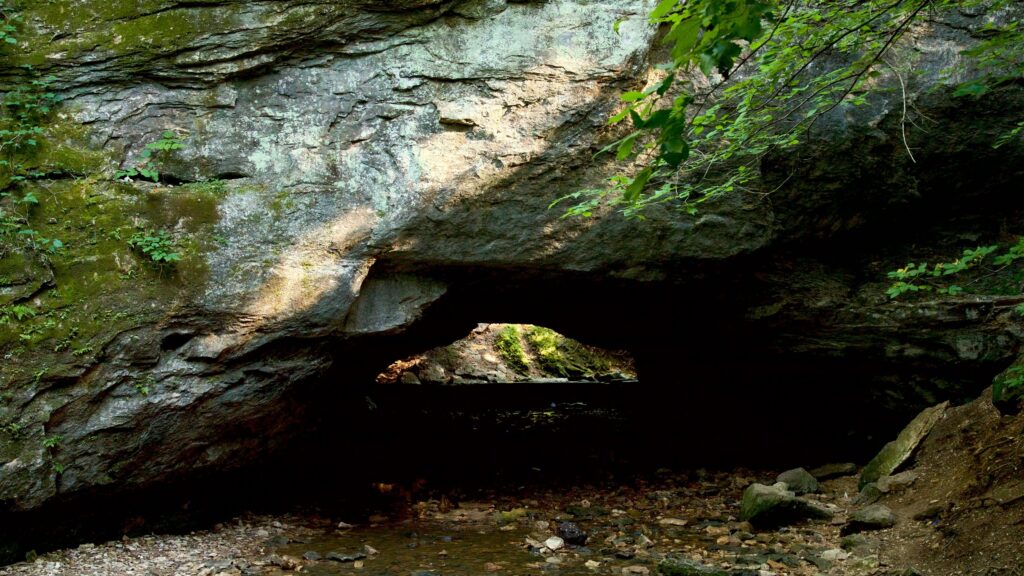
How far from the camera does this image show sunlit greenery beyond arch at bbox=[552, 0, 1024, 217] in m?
1.85

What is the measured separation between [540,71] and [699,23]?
3.56 m

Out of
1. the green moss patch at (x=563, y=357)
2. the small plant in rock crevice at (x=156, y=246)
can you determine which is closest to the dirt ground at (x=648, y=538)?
the small plant in rock crevice at (x=156, y=246)

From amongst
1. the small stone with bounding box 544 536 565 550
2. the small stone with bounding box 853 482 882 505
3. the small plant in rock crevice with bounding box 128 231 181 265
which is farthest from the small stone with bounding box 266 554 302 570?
the small stone with bounding box 853 482 882 505

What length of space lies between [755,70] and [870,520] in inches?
133

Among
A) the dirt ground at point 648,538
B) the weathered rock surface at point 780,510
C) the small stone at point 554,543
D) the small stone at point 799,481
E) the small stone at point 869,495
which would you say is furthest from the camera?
the small stone at point 799,481

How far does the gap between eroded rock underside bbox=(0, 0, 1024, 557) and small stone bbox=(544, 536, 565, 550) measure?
191 centimetres

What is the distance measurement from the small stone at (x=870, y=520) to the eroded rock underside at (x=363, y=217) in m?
1.80

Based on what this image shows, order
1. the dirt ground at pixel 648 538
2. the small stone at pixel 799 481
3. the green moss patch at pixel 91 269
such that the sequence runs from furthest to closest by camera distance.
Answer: the small stone at pixel 799 481, the green moss patch at pixel 91 269, the dirt ground at pixel 648 538

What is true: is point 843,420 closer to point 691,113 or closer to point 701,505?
point 701,505

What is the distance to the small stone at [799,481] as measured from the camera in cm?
620

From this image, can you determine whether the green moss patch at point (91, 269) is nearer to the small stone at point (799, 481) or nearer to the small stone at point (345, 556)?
the small stone at point (345, 556)

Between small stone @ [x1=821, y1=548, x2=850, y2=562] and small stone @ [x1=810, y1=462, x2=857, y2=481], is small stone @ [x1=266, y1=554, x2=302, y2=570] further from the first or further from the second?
small stone @ [x1=810, y1=462, x2=857, y2=481]

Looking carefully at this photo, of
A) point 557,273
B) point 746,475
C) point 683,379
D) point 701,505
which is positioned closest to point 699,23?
point 557,273

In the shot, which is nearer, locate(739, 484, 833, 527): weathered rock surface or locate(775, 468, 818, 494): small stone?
locate(739, 484, 833, 527): weathered rock surface
